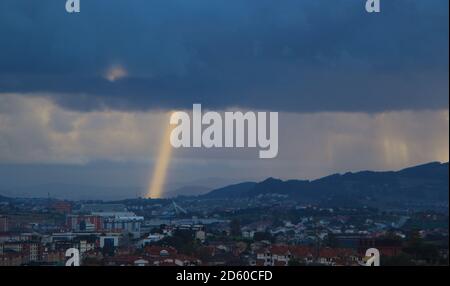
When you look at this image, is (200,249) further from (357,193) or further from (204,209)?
(357,193)

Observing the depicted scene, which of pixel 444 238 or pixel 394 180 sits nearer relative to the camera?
pixel 444 238

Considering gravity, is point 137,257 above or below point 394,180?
below
